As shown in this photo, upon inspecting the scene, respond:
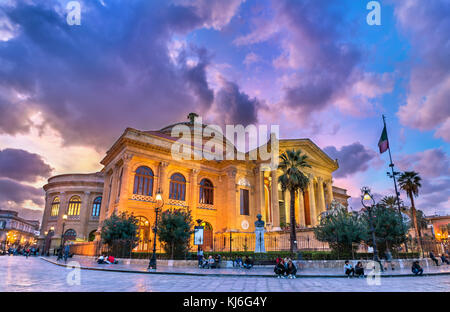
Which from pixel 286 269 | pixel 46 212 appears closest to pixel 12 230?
pixel 46 212

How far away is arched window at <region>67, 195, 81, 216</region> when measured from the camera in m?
42.3

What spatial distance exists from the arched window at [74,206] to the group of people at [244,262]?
31583 mm

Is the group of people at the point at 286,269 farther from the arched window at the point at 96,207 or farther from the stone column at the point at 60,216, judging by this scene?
the stone column at the point at 60,216

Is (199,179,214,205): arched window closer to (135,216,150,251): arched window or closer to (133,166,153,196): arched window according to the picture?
(133,166,153,196): arched window

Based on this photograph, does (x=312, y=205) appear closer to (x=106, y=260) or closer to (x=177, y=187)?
Answer: (x=177, y=187)

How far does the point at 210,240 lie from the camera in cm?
3497

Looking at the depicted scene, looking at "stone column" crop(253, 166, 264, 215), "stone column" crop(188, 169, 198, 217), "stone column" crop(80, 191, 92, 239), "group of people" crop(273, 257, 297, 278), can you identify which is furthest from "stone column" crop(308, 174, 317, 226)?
"stone column" crop(80, 191, 92, 239)

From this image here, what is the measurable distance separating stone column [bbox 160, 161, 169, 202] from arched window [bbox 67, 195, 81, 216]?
60.0 feet

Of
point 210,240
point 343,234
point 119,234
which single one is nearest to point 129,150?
point 119,234

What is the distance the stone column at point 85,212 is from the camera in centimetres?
4109

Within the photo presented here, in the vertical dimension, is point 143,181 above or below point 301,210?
above

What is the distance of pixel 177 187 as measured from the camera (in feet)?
111

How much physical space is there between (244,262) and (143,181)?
16814 millimetres

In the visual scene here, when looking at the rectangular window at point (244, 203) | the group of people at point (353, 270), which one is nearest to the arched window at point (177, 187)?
the rectangular window at point (244, 203)
